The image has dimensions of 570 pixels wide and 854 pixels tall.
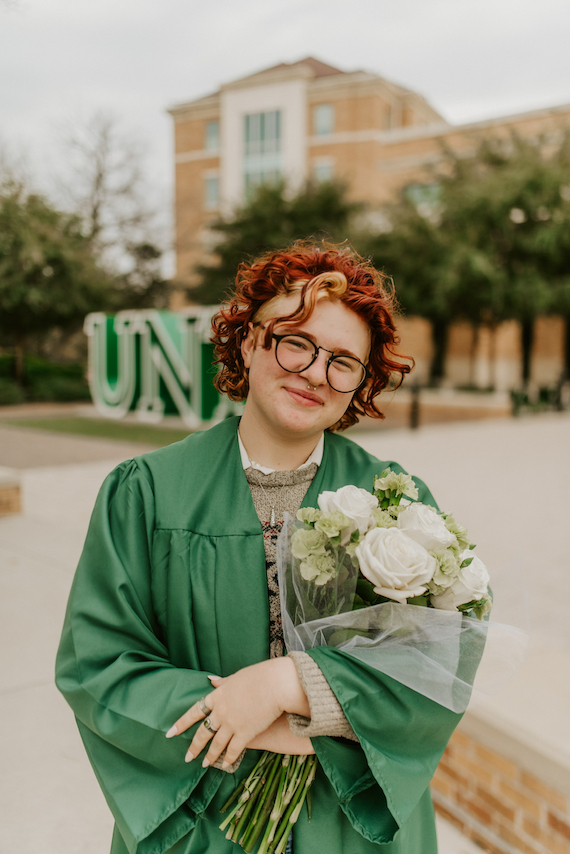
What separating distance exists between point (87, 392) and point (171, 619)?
20.0m

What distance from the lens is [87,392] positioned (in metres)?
20.6

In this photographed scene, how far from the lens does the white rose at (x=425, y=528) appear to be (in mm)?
1255

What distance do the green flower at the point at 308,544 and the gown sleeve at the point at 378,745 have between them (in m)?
0.19

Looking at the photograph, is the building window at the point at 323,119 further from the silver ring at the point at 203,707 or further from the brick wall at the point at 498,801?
the silver ring at the point at 203,707

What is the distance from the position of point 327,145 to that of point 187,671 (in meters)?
41.0

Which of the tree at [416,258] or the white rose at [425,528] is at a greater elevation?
the tree at [416,258]

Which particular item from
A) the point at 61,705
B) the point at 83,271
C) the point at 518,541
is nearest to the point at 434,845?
the point at 61,705

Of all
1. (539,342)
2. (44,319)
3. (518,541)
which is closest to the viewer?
Result: (518,541)

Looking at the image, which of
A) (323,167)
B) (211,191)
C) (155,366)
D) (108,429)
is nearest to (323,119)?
(323,167)

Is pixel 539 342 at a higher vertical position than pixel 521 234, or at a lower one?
lower

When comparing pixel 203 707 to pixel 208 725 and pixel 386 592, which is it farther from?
pixel 386 592

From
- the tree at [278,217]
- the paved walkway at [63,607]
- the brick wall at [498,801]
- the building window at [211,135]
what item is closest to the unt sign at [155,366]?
the paved walkway at [63,607]

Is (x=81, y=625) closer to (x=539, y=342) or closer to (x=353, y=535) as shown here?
(x=353, y=535)

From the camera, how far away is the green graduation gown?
4.27 feet
